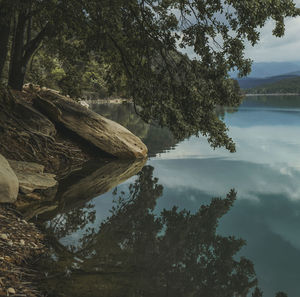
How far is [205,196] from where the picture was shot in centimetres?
944

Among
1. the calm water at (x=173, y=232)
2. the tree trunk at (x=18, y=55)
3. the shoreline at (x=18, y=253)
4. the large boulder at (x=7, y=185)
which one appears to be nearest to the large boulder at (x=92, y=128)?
the tree trunk at (x=18, y=55)

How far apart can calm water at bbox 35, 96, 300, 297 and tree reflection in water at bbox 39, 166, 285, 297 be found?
0.05ft

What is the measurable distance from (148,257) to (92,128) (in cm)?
969

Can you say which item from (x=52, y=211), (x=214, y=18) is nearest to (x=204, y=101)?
(x=214, y=18)

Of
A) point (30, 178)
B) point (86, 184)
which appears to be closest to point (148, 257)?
point (30, 178)

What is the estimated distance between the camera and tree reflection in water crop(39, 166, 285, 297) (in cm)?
459

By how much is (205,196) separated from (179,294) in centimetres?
512

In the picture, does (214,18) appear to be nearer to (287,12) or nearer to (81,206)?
(287,12)

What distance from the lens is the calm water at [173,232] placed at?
15.6 feet

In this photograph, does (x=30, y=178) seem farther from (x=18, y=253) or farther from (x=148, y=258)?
(x=148, y=258)

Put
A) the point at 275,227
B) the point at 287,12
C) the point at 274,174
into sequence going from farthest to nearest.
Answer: the point at 274,174 → the point at 287,12 → the point at 275,227

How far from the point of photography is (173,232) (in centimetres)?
671

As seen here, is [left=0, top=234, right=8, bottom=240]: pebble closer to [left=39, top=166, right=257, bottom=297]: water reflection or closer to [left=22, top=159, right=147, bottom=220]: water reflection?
[left=39, top=166, right=257, bottom=297]: water reflection

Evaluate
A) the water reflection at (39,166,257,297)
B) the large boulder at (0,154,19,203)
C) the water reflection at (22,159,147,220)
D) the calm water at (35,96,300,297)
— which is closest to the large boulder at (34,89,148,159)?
the water reflection at (22,159,147,220)
